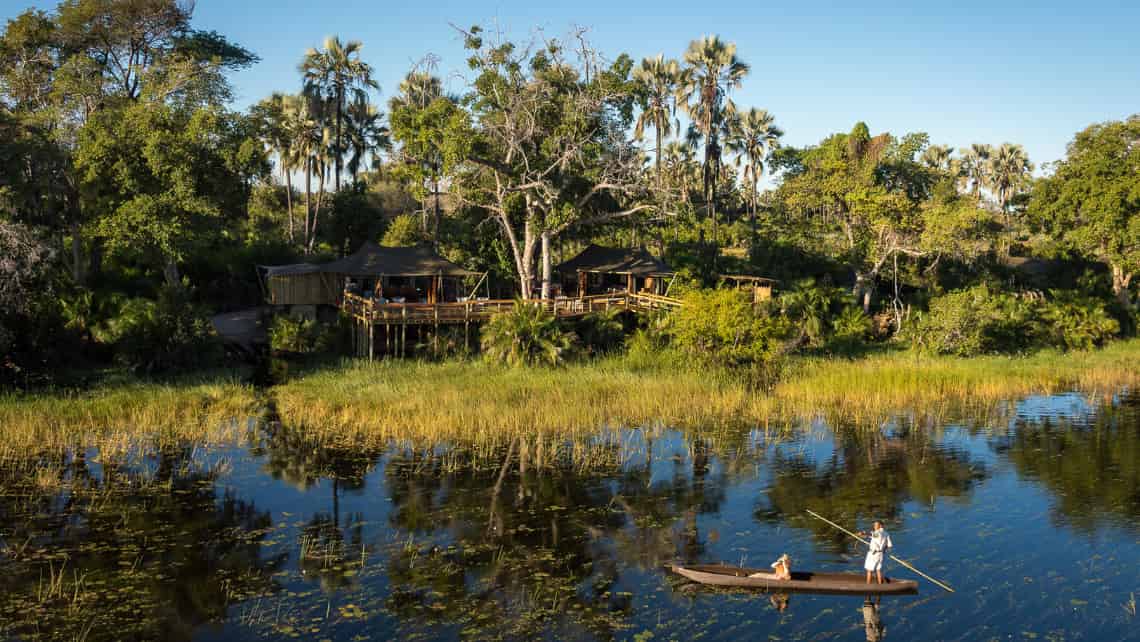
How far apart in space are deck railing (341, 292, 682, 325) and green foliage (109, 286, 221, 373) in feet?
18.3

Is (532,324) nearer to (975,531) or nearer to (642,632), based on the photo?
(975,531)

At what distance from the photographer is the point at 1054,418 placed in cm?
2666

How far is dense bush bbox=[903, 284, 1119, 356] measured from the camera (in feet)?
121

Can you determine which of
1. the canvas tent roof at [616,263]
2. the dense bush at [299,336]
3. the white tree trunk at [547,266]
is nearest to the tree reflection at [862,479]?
the white tree trunk at [547,266]

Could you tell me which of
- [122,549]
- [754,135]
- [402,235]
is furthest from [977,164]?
[122,549]

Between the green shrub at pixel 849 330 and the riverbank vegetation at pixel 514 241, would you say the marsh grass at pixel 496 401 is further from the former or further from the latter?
the green shrub at pixel 849 330

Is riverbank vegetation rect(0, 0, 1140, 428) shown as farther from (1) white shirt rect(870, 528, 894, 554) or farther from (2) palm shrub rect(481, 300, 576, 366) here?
(1) white shirt rect(870, 528, 894, 554)

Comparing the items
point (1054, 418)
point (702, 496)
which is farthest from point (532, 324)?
point (1054, 418)

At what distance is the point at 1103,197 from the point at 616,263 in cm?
2365

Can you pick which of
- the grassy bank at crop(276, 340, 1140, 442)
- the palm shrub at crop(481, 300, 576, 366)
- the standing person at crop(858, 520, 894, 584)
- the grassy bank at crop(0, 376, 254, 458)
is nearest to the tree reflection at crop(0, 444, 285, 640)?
the grassy bank at crop(0, 376, 254, 458)

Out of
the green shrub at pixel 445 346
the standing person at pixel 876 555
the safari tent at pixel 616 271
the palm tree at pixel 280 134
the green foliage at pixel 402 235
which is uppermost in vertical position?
the palm tree at pixel 280 134

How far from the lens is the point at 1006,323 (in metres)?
38.2

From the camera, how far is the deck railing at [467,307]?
33.6 metres

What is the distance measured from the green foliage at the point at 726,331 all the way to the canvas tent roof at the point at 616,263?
8158 mm
